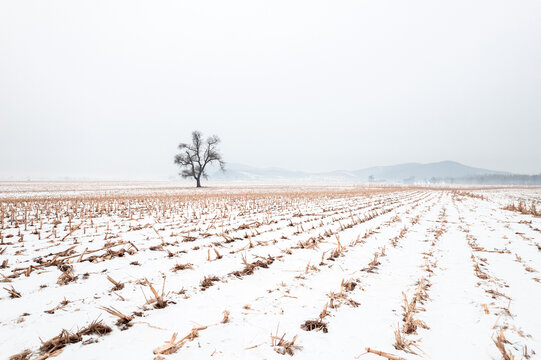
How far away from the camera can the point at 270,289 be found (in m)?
3.35

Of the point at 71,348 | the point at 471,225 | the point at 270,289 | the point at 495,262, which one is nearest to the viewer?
the point at 71,348

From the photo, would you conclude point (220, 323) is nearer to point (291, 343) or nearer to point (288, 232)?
point (291, 343)

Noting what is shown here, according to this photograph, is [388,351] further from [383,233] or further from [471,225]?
[471,225]

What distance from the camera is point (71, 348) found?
2111 mm

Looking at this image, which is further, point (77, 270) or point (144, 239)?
point (144, 239)

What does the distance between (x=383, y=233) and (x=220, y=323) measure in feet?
19.0

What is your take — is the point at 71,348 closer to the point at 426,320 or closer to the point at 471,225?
the point at 426,320

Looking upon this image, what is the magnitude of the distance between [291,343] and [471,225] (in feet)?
29.7

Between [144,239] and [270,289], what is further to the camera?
[144,239]

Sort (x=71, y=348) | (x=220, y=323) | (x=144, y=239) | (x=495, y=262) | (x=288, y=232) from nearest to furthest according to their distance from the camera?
(x=71, y=348), (x=220, y=323), (x=495, y=262), (x=144, y=239), (x=288, y=232)

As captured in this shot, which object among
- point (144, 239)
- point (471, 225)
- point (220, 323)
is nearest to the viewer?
point (220, 323)

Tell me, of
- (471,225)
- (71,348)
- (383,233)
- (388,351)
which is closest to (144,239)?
(71,348)

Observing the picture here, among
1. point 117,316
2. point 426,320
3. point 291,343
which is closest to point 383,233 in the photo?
point 426,320

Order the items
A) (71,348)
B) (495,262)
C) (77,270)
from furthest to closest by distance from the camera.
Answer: (495,262) < (77,270) < (71,348)
